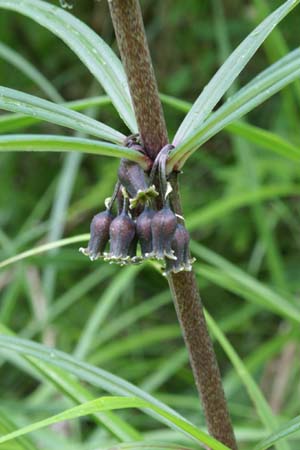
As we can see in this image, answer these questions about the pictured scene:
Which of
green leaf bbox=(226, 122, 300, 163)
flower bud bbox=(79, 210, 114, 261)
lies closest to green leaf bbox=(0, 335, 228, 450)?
flower bud bbox=(79, 210, 114, 261)

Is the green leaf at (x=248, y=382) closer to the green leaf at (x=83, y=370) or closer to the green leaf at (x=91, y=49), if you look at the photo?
the green leaf at (x=83, y=370)

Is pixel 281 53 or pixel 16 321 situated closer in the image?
pixel 281 53

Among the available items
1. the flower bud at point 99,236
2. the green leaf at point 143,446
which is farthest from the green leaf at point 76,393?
the flower bud at point 99,236

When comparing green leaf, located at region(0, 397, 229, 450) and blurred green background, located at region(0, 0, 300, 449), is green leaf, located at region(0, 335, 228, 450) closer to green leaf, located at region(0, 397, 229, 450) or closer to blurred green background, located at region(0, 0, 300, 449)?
green leaf, located at region(0, 397, 229, 450)

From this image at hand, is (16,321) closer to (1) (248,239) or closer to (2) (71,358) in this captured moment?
(1) (248,239)

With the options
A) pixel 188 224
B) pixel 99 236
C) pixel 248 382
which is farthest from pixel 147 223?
pixel 188 224

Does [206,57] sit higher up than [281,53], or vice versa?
[206,57]

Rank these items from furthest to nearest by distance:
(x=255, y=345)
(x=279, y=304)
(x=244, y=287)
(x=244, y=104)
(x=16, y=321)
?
(x=16, y=321) < (x=255, y=345) < (x=244, y=287) < (x=279, y=304) < (x=244, y=104)

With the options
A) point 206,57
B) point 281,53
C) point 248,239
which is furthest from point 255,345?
point 281,53
